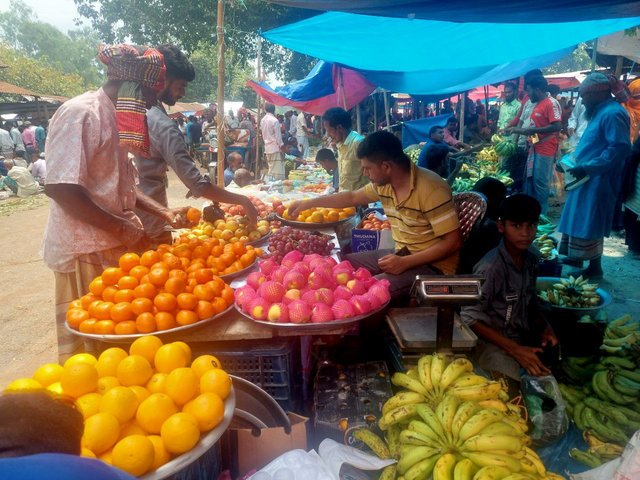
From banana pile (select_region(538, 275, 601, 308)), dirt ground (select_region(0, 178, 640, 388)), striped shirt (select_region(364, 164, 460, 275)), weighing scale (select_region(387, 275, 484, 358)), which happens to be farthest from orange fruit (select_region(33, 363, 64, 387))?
banana pile (select_region(538, 275, 601, 308))

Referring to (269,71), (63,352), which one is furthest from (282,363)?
(269,71)

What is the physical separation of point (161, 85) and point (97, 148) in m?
0.64

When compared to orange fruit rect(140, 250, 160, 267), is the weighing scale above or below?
below

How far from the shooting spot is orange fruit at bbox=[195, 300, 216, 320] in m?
2.47

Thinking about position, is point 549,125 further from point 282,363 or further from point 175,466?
point 175,466

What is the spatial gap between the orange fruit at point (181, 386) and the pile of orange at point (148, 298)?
0.66m

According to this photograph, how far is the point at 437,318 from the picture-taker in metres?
2.46

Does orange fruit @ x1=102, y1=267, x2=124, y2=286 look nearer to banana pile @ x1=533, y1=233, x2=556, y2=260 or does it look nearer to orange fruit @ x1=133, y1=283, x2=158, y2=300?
orange fruit @ x1=133, y1=283, x2=158, y2=300

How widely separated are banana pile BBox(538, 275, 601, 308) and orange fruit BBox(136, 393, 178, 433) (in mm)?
3648

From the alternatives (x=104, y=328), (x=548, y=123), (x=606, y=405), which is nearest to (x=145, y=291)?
(x=104, y=328)

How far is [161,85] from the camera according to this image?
9.54ft

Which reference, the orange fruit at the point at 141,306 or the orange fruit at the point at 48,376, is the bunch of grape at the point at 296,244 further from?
the orange fruit at the point at 48,376

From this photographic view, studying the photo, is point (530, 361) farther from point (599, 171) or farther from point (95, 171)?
point (599, 171)

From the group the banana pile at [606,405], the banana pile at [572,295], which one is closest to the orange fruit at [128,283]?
the banana pile at [606,405]
